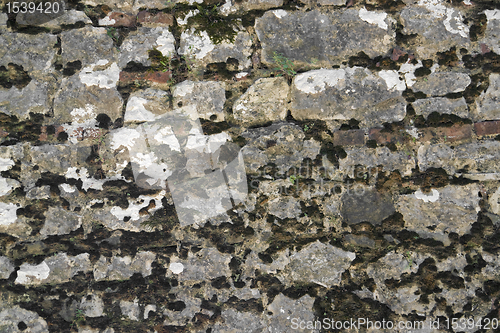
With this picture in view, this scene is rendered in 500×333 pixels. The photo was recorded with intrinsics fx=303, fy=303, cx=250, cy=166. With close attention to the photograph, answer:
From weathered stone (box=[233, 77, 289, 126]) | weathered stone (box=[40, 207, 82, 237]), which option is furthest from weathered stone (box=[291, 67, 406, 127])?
weathered stone (box=[40, 207, 82, 237])

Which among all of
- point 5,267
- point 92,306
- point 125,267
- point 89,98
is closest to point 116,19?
point 89,98

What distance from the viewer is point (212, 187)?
Answer: 6.38 feet

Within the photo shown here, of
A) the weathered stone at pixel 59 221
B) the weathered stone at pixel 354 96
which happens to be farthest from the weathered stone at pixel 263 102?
the weathered stone at pixel 59 221

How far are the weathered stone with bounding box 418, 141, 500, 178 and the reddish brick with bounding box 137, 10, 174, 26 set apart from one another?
1.82 m

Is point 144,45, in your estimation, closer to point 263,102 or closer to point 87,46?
point 87,46

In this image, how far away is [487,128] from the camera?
1.88 m

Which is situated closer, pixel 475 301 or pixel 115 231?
pixel 475 301

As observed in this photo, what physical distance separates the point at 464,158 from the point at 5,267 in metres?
2.98

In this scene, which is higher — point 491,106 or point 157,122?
point 491,106

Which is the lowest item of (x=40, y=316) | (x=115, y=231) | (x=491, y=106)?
(x=40, y=316)

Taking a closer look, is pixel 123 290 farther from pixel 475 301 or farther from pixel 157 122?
pixel 475 301

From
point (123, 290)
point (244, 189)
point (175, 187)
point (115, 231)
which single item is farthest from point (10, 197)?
point (244, 189)

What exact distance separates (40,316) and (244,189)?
1.54m

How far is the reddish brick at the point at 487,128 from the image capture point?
187 centimetres
